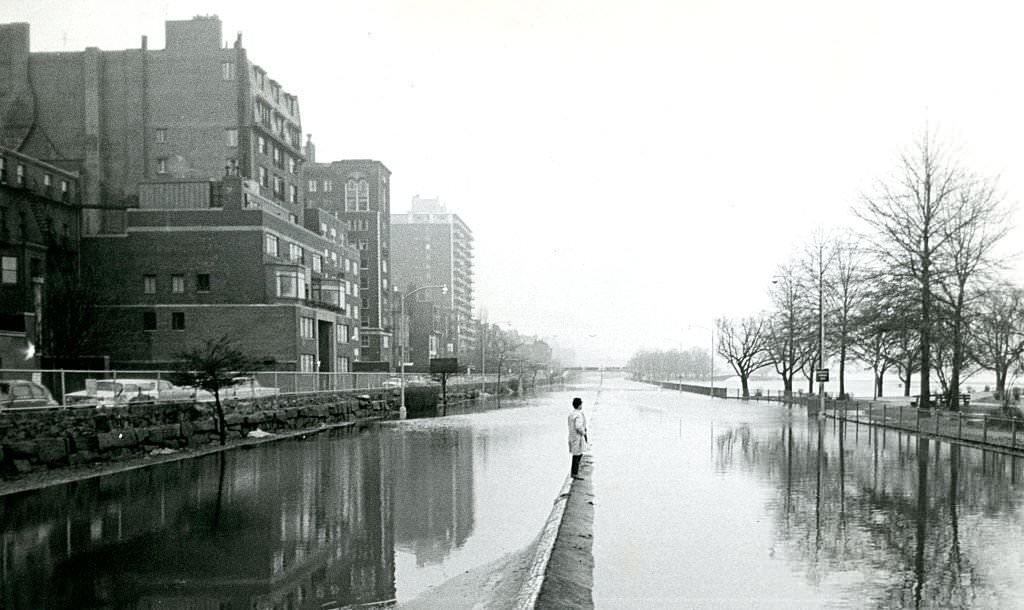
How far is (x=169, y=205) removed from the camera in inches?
2510

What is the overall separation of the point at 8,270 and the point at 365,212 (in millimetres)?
65486

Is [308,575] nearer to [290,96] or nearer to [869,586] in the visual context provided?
[869,586]

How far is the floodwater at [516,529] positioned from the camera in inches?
391

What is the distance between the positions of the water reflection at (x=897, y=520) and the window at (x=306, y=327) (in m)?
40.9

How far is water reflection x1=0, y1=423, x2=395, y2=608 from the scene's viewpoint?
10180 mm

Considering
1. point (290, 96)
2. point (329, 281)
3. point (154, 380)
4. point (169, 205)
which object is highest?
point (290, 96)

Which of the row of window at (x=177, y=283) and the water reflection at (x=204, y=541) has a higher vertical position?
the row of window at (x=177, y=283)

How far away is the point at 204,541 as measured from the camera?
1317 cm

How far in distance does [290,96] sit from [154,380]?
174 feet

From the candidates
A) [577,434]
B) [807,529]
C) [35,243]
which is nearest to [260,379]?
[35,243]

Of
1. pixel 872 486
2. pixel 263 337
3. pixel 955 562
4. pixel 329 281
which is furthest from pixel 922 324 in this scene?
pixel 329 281

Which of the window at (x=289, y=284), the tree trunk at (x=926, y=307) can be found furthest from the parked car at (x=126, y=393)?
the tree trunk at (x=926, y=307)

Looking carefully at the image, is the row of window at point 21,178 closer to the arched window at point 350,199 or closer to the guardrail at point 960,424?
the guardrail at point 960,424

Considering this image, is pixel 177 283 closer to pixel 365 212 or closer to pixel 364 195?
pixel 365 212
